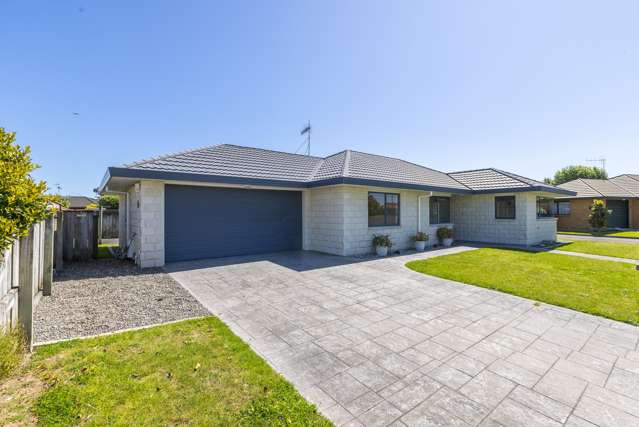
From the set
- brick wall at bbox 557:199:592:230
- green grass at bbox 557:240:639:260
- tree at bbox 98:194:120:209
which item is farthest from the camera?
tree at bbox 98:194:120:209

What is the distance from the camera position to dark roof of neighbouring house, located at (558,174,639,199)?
21000mm

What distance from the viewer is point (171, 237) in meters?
8.57

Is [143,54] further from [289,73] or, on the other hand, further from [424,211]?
[424,211]

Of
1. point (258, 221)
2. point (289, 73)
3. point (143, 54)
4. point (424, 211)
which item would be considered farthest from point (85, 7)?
point (424, 211)

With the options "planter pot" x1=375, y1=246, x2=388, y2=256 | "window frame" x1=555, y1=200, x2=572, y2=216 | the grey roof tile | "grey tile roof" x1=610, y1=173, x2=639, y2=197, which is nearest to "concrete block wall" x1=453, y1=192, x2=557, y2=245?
"planter pot" x1=375, y1=246, x2=388, y2=256

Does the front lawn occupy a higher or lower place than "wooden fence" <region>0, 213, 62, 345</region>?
lower

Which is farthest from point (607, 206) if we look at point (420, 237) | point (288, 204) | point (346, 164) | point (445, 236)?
point (288, 204)

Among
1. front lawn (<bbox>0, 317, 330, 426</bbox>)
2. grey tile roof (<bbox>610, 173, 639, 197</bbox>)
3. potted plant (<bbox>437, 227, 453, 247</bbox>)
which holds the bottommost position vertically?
front lawn (<bbox>0, 317, 330, 426</bbox>)

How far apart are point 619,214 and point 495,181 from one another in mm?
18232

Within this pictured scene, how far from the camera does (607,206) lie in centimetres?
2184

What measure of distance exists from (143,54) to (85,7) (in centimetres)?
232

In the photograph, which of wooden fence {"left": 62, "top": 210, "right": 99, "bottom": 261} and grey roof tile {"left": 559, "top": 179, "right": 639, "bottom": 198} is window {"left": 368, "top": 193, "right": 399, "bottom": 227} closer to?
wooden fence {"left": 62, "top": 210, "right": 99, "bottom": 261}

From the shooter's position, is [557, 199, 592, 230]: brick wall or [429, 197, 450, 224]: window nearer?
[429, 197, 450, 224]: window

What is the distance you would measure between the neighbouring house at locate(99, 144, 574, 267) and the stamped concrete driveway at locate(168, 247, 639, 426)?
3235mm
